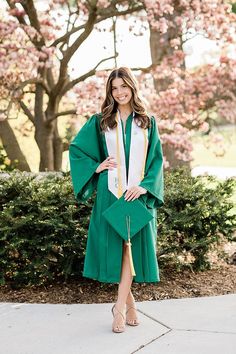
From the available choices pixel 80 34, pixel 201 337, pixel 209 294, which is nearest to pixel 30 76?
pixel 80 34

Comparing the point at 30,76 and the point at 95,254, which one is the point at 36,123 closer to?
the point at 30,76

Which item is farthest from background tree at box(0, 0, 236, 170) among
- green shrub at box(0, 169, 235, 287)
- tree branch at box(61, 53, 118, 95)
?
green shrub at box(0, 169, 235, 287)

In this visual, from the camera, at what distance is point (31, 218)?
16.1 feet

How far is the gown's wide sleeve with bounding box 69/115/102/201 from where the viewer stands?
4137 mm

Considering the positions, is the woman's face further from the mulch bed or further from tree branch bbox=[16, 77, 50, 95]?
tree branch bbox=[16, 77, 50, 95]

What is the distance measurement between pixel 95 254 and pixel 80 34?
4.76 m

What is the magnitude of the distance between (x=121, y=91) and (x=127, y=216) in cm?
75

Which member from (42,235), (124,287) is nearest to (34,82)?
(42,235)

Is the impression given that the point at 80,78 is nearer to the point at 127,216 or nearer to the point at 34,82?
the point at 34,82

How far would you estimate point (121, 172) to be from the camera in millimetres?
4047

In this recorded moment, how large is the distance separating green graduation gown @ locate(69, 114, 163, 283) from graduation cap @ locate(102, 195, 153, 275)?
0.25 ft

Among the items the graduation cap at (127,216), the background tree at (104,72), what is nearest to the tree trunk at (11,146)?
the background tree at (104,72)

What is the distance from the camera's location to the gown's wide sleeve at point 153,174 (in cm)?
403

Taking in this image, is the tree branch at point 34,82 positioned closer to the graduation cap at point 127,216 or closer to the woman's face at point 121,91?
the woman's face at point 121,91
